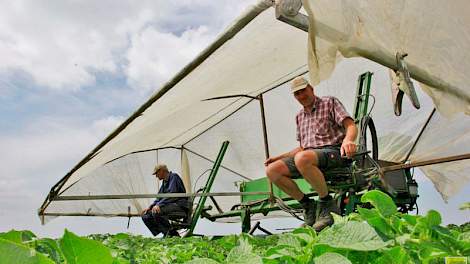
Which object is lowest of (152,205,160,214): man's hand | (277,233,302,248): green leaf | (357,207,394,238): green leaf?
(277,233,302,248): green leaf

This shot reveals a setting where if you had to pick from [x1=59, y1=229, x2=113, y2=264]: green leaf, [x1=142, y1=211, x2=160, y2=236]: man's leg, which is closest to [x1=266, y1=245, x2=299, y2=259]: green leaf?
[x1=59, y1=229, x2=113, y2=264]: green leaf

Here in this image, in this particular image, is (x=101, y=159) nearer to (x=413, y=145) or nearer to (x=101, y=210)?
(x=101, y=210)

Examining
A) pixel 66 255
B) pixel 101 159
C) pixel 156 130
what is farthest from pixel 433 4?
pixel 101 159

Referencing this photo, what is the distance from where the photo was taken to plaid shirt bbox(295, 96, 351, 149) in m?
3.87

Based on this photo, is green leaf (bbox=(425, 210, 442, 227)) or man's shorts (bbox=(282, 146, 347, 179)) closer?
green leaf (bbox=(425, 210, 442, 227))

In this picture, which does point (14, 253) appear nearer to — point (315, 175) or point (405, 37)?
point (405, 37)

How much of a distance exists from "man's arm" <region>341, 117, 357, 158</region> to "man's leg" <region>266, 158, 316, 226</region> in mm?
469

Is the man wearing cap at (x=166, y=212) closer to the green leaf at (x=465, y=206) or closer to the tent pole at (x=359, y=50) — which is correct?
the tent pole at (x=359, y=50)

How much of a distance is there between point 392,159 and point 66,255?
577 centimetres

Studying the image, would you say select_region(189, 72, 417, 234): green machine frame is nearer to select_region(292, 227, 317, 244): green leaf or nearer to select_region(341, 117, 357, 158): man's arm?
A: select_region(341, 117, 357, 158): man's arm

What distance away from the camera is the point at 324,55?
8.84ft

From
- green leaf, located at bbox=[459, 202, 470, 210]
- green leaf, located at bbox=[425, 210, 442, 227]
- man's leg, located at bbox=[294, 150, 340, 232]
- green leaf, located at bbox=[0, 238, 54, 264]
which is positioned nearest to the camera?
green leaf, located at bbox=[0, 238, 54, 264]

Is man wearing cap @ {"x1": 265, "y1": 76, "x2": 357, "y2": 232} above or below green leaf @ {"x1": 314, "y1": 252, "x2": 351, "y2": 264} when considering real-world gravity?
above

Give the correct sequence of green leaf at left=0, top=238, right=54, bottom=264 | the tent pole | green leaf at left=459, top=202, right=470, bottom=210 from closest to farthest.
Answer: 1. green leaf at left=0, top=238, right=54, bottom=264
2. green leaf at left=459, top=202, right=470, bottom=210
3. the tent pole
